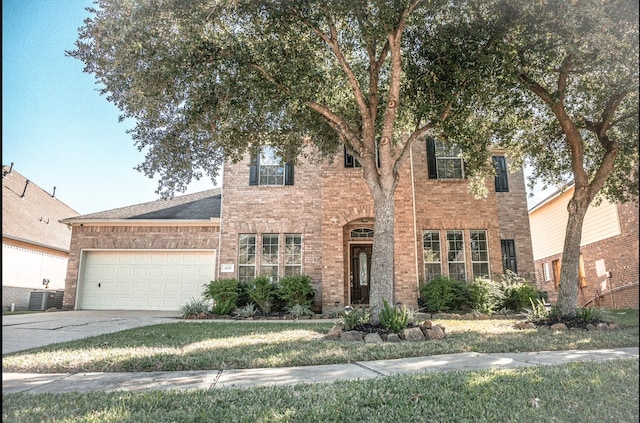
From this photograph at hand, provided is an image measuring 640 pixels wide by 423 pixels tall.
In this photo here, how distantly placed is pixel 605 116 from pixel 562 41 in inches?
87.0

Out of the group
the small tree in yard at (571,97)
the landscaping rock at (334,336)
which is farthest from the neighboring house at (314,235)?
the landscaping rock at (334,336)

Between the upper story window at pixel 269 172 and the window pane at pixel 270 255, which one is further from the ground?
the upper story window at pixel 269 172

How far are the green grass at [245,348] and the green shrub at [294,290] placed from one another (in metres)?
4.24

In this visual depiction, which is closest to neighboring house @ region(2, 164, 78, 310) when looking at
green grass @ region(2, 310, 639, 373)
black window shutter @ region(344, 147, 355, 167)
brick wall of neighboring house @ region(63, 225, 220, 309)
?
brick wall of neighboring house @ region(63, 225, 220, 309)

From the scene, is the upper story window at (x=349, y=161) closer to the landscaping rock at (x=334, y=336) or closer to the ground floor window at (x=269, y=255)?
the ground floor window at (x=269, y=255)

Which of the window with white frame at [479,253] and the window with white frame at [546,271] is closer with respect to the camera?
the window with white frame at [479,253]

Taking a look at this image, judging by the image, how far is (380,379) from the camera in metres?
3.37

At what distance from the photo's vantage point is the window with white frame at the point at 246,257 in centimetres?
1225

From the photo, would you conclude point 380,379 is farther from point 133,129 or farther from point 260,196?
point 260,196

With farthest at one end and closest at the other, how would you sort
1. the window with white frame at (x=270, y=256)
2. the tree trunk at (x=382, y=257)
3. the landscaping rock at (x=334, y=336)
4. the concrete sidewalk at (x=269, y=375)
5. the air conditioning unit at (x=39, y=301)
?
the air conditioning unit at (x=39, y=301), the window with white frame at (x=270, y=256), the tree trunk at (x=382, y=257), the landscaping rock at (x=334, y=336), the concrete sidewalk at (x=269, y=375)

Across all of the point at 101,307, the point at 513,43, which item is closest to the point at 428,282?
the point at 513,43

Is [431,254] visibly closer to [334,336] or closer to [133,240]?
[334,336]

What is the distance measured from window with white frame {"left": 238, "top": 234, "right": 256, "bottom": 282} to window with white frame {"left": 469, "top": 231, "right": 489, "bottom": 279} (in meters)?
6.47

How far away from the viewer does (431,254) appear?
1215 centimetres
